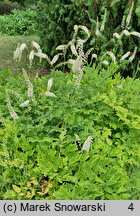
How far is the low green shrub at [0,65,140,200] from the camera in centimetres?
333

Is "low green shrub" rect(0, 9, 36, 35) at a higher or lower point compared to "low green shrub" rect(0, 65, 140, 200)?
lower

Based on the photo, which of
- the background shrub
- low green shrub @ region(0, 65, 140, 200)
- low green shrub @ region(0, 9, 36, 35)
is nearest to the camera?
low green shrub @ region(0, 65, 140, 200)

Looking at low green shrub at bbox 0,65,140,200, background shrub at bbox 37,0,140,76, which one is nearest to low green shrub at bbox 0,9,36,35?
background shrub at bbox 37,0,140,76

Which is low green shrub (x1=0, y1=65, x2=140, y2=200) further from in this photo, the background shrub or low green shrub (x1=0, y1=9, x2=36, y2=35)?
low green shrub (x1=0, y1=9, x2=36, y2=35)

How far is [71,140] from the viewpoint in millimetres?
3695

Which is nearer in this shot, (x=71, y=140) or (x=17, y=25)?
(x=71, y=140)

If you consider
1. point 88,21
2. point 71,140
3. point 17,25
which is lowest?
point 17,25

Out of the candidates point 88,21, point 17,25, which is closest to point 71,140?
point 88,21

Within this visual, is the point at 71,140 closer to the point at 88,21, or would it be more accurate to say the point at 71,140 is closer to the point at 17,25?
the point at 88,21

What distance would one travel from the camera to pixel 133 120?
407 cm

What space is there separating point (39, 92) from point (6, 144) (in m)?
0.70

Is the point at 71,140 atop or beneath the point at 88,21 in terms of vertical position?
beneath

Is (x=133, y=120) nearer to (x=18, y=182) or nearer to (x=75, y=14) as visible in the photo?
(x=18, y=182)

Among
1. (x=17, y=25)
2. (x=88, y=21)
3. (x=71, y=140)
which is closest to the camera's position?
(x=71, y=140)
